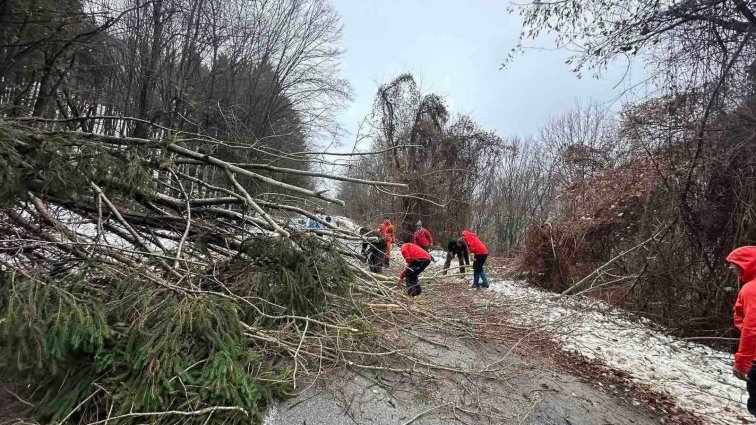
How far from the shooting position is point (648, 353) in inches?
199

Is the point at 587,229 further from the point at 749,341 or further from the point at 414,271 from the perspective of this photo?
the point at 749,341

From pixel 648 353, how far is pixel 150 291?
580 cm

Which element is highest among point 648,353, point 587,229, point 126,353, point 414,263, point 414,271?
point 587,229

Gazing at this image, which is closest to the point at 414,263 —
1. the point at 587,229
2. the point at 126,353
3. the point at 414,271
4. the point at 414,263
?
the point at 414,263

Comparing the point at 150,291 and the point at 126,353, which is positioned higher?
the point at 150,291

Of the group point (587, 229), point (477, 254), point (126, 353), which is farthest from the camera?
point (587, 229)

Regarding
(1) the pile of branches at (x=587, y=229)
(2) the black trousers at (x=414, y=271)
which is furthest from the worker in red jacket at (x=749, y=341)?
(1) the pile of branches at (x=587, y=229)

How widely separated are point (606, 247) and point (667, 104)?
12.3ft

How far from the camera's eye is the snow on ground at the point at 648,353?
384 cm

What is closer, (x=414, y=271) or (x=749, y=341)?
(x=749, y=341)

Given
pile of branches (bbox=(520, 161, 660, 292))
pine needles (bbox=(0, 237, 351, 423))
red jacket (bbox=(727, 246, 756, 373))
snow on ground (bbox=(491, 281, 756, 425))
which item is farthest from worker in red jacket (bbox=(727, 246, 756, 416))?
pile of branches (bbox=(520, 161, 660, 292))

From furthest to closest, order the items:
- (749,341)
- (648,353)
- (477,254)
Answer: (477,254) → (648,353) → (749,341)

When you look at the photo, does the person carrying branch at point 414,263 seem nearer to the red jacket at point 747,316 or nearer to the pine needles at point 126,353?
the pine needles at point 126,353

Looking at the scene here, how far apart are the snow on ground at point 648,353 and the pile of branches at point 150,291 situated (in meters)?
3.09
